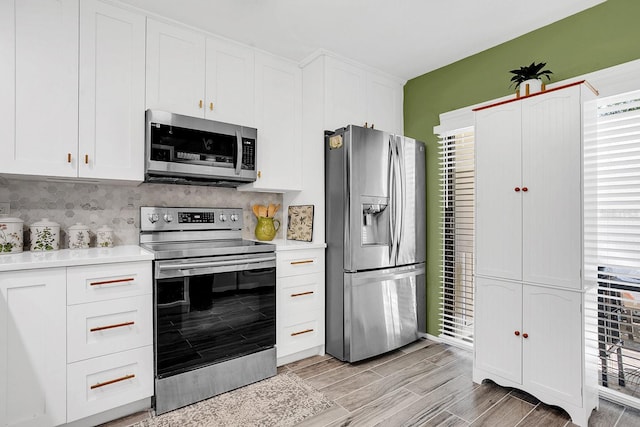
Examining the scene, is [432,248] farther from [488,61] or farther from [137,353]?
[137,353]

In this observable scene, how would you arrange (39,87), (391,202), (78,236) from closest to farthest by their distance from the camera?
(39,87) → (78,236) → (391,202)

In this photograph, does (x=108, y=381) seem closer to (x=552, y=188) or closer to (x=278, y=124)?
(x=278, y=124)

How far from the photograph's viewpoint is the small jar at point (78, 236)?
2286 mm

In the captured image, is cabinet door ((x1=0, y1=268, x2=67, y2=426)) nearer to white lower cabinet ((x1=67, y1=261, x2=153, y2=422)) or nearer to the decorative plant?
white lower cabinet ((x1=67, y1=261, x2=153, y2=422))

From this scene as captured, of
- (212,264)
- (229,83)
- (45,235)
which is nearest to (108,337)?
(212,264)

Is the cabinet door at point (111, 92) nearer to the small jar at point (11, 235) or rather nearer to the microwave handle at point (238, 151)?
the small jar at point (11, 235)

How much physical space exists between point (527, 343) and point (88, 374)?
2682 mm

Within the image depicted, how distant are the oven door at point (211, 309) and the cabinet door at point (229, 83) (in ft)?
3.76

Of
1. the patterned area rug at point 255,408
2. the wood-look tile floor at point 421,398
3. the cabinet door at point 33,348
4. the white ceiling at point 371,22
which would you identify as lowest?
the wood-look tile floor at point 421,398

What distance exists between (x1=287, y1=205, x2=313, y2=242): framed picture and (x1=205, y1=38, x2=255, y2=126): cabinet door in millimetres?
876

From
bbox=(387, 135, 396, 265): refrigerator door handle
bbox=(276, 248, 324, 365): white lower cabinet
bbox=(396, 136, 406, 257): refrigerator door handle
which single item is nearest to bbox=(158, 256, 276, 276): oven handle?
bbox=(276, 248, 324, 365): white lower cabinet

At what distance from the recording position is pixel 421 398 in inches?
88.9

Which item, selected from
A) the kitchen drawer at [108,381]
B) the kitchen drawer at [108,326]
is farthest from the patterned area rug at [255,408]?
the kitchen drawer at [108,326]

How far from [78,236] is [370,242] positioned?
2.17m
